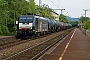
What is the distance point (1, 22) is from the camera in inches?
1742

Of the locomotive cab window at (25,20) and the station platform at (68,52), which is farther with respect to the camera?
the locomotive cab window at (25,20)

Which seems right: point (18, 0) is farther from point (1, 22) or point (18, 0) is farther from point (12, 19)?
point (1, 22)

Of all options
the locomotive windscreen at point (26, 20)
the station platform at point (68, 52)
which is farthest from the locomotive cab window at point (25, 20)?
the station platform at point (68, 52)

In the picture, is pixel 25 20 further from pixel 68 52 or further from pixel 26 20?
pixel 68 52

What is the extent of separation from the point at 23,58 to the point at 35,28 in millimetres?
18871

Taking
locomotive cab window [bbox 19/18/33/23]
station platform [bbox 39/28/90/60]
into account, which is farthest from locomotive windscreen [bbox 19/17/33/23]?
station platform [bbox 39/28/90/60]

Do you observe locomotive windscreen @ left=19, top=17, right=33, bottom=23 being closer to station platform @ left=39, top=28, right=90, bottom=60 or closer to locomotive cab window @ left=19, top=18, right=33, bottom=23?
locomotive cab window @ left=19, top=18, right=33, bottom=23

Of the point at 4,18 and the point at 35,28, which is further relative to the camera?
the point at 4,18

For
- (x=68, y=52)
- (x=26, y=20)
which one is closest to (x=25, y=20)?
(x=26, y=20)

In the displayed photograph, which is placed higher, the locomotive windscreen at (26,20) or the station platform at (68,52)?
the locomotive windscreen at (26,20)

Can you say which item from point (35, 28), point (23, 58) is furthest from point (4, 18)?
point (23, 58)

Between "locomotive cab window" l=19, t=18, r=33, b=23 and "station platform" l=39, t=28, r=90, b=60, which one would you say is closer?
"station platform" l=39, t=28, r=90, b=60

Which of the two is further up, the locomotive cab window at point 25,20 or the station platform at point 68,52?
the locomotive cab window at point 25,20

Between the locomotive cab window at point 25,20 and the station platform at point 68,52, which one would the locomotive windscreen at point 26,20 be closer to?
the locomotive cab window at point 25,20
